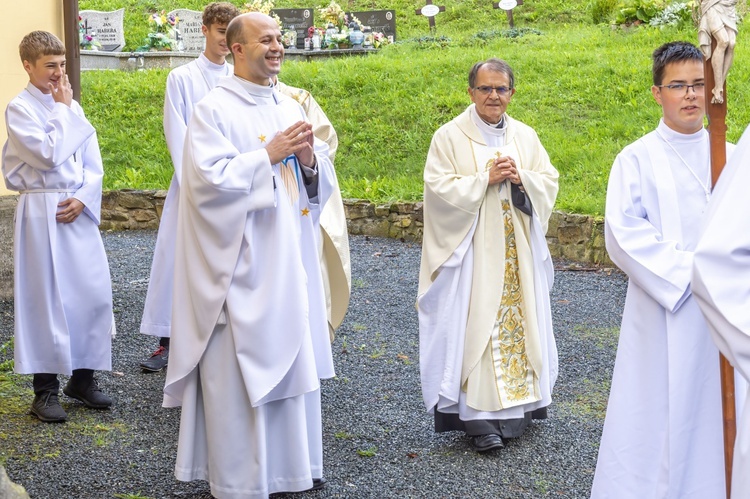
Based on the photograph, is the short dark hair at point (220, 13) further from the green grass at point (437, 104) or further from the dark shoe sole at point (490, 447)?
the green grass at point (437, 104)

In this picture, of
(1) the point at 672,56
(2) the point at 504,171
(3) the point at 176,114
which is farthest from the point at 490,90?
(3) the point at 176,114

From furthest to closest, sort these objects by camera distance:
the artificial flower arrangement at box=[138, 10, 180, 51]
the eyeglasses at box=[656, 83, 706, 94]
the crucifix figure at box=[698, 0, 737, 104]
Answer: the artificial flower arrangement at box=[138, 10, 180, 51] → the eyeglasses at box=[656, 83, 706, 94] → the crucifix figure at box=[698, 0, 737, 104]

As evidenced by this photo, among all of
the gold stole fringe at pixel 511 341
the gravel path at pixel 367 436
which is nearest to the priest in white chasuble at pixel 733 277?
the gravel path at pixel 367 436

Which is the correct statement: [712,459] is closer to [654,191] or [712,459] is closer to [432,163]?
[654,191]

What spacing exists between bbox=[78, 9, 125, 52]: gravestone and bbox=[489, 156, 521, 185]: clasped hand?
16104 millimetres

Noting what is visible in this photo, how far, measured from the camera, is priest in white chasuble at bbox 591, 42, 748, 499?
3.48m

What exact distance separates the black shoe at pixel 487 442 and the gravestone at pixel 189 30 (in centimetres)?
1589

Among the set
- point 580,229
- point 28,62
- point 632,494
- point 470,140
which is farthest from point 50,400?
point 580,229

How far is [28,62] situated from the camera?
5.53 meters

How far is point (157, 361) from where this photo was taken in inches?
258

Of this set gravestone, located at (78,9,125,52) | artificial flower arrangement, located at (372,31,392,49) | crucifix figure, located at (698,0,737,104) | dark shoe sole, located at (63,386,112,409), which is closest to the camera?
crucifix figure, located at (698,0,737,104)

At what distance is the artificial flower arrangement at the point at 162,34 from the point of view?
61.8ft

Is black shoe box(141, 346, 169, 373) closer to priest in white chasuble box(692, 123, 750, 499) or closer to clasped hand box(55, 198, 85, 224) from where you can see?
clasped hand box(55, 198, 85, 224)

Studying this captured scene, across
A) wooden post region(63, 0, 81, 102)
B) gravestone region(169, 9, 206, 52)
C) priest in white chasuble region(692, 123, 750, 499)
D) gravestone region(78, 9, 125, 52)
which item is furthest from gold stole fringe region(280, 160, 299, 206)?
gravestone region(78, 9, 125, 52)
